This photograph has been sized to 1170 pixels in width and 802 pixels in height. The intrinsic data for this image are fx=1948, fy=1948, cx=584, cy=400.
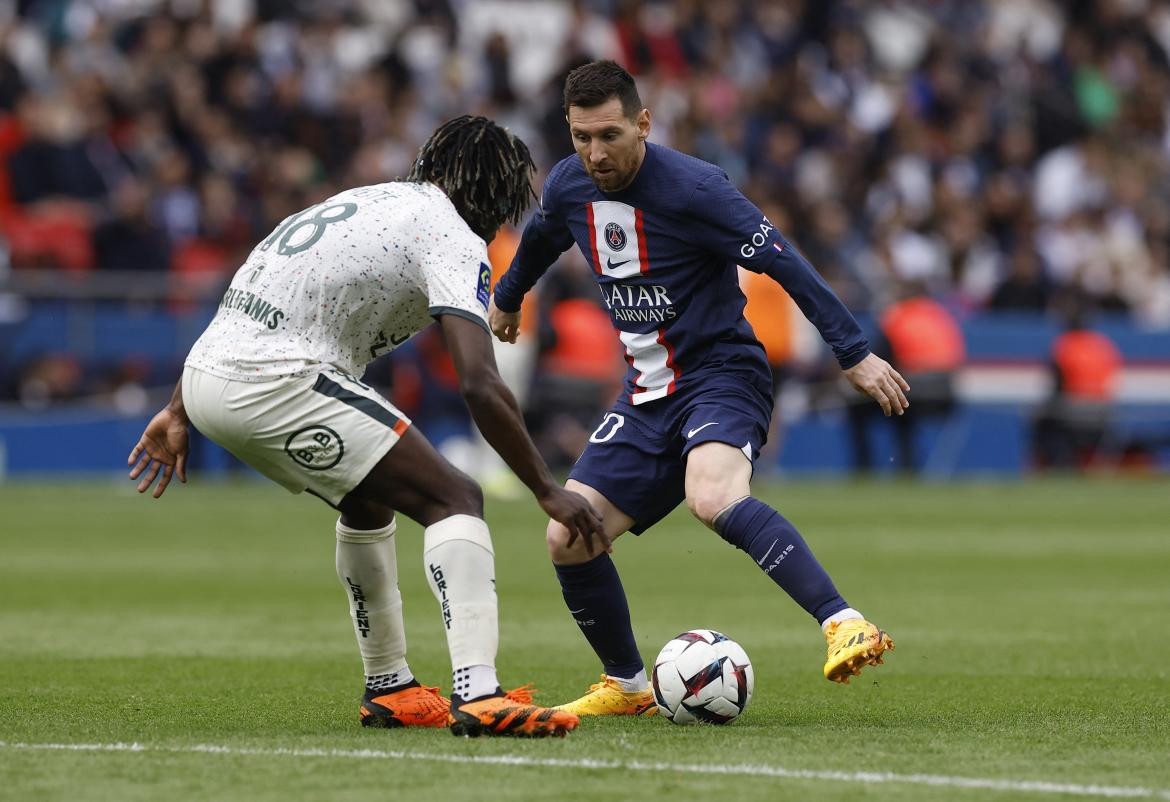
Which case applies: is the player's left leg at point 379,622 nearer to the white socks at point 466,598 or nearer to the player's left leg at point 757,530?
the white socks at point 466,598

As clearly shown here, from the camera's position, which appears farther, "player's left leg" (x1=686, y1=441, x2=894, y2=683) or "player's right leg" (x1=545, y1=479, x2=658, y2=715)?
"player's right leg" (x1=545, y1=479, x2=658, y2=715)

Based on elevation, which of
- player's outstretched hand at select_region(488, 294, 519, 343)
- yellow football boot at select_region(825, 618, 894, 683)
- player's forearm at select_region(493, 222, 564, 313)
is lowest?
yellow football boot at select_region(825, 618, 894, 683)

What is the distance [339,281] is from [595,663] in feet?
9.73

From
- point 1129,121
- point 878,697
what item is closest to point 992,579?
point 878,697

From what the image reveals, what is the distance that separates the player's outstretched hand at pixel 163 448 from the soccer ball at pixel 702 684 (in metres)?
1.75

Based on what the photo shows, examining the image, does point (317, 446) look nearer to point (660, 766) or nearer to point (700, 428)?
point (700, 428)

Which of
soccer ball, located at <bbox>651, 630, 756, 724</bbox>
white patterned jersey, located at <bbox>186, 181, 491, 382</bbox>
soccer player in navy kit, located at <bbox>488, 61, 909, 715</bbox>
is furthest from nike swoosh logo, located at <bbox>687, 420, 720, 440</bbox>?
white patterned jersey, located at <bbox>186, 181, 491, 382</bbox>

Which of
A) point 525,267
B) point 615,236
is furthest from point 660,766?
point 525,267

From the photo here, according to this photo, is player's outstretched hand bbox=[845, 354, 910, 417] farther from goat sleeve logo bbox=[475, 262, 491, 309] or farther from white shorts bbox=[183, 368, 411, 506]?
white shorts bbox=[183, 368, 411, 506]

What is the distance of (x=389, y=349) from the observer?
6.25 meters

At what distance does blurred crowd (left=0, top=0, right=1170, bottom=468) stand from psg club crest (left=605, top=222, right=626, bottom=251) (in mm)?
11173

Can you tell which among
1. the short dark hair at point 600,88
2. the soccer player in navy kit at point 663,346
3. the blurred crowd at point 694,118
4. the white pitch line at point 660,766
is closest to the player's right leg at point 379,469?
the white pitch line at point 660,766

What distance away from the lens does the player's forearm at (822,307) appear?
21.5ft

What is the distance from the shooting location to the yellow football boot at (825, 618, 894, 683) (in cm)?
596
